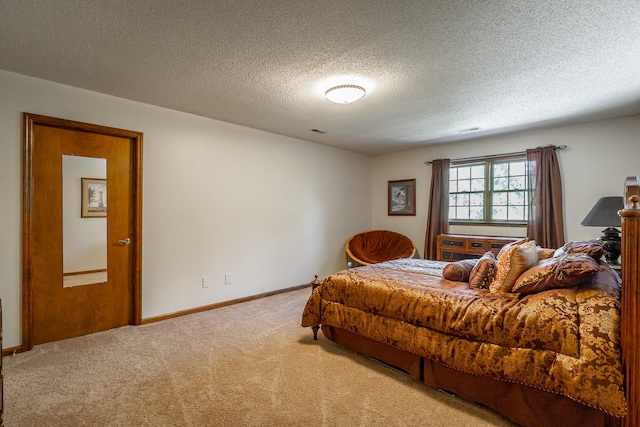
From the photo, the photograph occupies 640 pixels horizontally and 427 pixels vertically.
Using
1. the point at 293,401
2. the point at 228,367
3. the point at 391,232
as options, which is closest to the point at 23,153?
the point at 228,367

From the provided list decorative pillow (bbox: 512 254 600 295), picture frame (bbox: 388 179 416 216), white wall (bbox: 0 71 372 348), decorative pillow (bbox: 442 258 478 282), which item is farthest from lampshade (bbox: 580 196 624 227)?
white wall (bbox: 0 71 372 348)

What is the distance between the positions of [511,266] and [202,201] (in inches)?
133

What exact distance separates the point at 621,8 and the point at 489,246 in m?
3.29

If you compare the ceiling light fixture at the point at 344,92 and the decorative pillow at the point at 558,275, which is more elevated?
the ceiling light fixture at the point at 344,92

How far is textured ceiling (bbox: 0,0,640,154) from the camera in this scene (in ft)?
6.01

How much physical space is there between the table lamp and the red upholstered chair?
8.69ft

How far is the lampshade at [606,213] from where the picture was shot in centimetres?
287

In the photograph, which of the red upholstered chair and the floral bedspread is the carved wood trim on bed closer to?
the floral bedspread

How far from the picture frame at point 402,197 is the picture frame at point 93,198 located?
4665 mm

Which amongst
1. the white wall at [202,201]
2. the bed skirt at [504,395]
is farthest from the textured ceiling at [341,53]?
the bed skirt at [504,395]

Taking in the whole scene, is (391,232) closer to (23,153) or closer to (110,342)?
(110,342)

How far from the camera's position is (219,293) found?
13.3ft

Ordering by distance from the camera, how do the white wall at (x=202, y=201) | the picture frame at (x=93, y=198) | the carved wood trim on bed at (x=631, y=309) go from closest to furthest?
the carved wood trim on bed at (x=631, y=309), the white wall at (x=202, y=201), the picture frame at (x=93, y=198)

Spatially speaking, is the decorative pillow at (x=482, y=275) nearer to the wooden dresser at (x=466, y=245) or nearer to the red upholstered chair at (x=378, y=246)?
the wooden dresser at (x=466, y=245)
